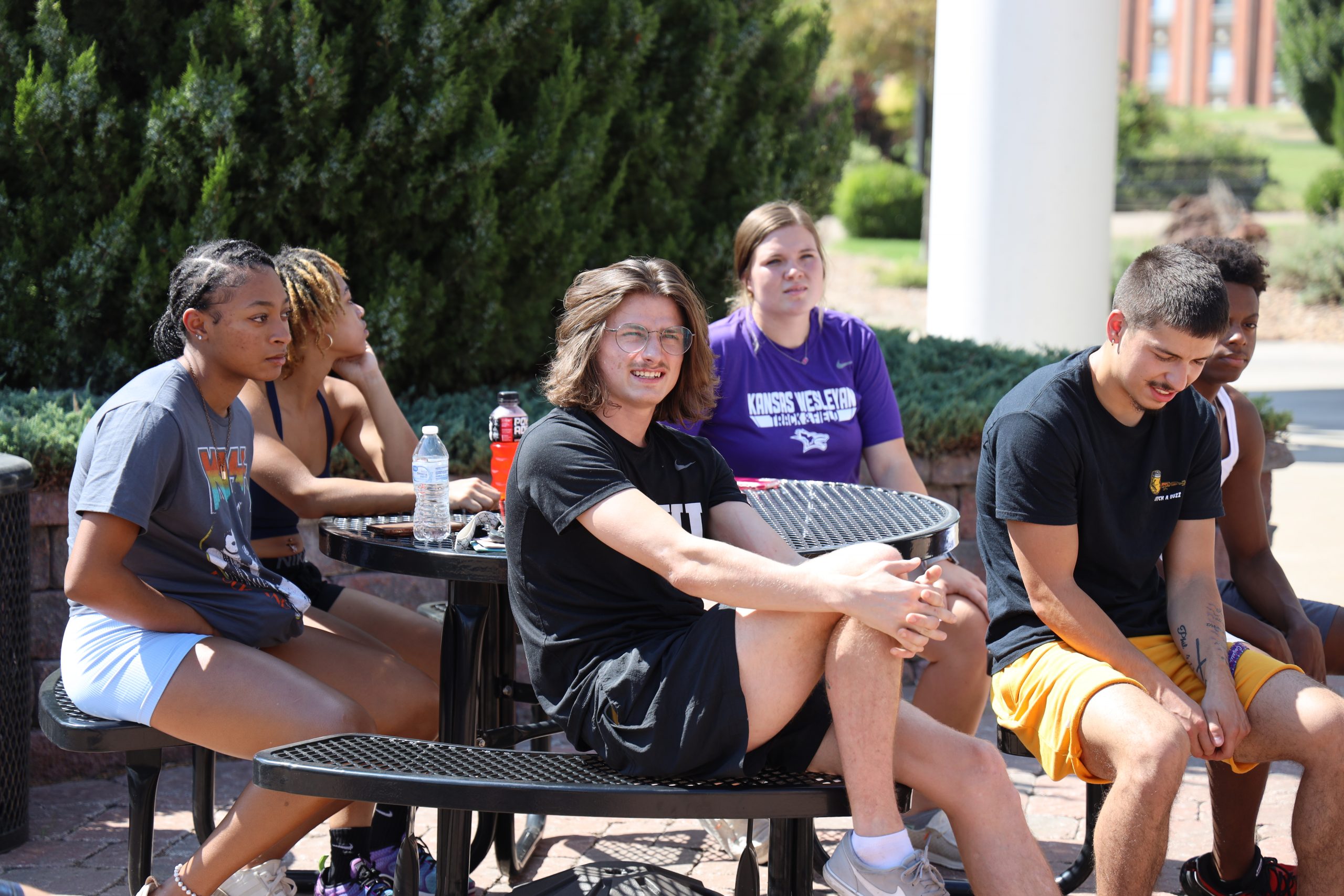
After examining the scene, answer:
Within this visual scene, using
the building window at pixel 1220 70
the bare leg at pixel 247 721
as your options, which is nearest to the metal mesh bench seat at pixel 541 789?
the bare leg at pixel 247 721

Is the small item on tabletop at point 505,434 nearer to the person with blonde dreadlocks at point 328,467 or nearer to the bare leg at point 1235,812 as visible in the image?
the person with blonde dreadlocks at point 328,467

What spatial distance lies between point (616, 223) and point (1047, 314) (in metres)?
2.19

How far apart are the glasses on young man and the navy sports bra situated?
1.24 m

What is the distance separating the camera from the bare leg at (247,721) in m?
2.93

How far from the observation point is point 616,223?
623cm

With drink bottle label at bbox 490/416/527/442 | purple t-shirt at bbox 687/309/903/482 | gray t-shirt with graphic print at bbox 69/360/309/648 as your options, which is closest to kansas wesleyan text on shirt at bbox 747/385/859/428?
purple t-shirt at bbox 687/309/903/482

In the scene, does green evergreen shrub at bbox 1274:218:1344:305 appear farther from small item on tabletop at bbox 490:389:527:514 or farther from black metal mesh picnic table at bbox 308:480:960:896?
small item on tabletop at bbox 490:389:527:514

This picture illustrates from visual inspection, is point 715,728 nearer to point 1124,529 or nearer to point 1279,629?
point 1124,529

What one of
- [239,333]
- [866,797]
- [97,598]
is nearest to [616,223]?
[239,333]

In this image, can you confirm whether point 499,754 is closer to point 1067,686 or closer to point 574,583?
point 574,583

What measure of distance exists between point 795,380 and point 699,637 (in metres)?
1.72

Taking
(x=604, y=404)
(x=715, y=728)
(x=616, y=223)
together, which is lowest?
(x=715, y=728)

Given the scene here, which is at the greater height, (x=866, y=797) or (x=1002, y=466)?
(x=1002, y=466)

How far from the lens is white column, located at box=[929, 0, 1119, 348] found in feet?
21.5
